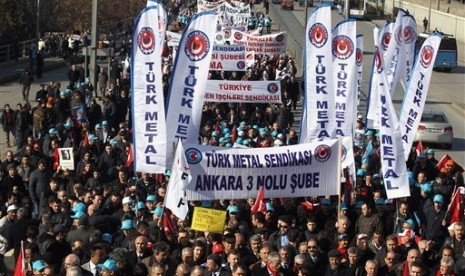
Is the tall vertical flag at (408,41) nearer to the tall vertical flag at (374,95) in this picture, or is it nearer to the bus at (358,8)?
the tall vertical flag at (374,95)

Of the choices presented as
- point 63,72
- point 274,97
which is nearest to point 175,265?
point 274,97

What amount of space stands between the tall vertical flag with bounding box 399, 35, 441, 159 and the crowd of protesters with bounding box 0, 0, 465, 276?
2.46 ft

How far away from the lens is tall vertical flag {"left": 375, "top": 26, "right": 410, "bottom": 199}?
1562 centimetres

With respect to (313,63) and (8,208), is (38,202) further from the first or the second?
(313,63)

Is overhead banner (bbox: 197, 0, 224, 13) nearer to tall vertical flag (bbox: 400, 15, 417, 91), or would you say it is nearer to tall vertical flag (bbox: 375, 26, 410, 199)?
tall vertical flag (bbox: 400, 15, 417, 91)

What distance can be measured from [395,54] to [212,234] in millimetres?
10054

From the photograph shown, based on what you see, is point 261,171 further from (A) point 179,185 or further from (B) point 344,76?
(B) point 344,76

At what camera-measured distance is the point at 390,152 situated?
15.9 m

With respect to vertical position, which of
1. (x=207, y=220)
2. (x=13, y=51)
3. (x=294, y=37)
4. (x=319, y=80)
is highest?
(x=319, y=80)

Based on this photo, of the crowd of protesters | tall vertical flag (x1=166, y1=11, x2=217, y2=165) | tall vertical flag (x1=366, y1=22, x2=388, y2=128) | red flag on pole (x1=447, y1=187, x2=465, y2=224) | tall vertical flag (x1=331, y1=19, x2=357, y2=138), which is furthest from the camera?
tall vertical flag (x1=366, y1=22, x2=388, y2=128)

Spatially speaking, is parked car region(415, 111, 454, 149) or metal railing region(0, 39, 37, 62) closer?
parked car region(415, 111, 454, 149)

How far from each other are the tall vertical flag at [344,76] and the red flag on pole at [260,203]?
334 cm

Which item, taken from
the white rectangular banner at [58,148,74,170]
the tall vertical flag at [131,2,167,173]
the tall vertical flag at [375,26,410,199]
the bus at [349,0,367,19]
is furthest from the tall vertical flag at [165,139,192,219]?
the bus at [349,0,367,19]

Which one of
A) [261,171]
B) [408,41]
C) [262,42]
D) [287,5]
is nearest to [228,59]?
[262,42]
